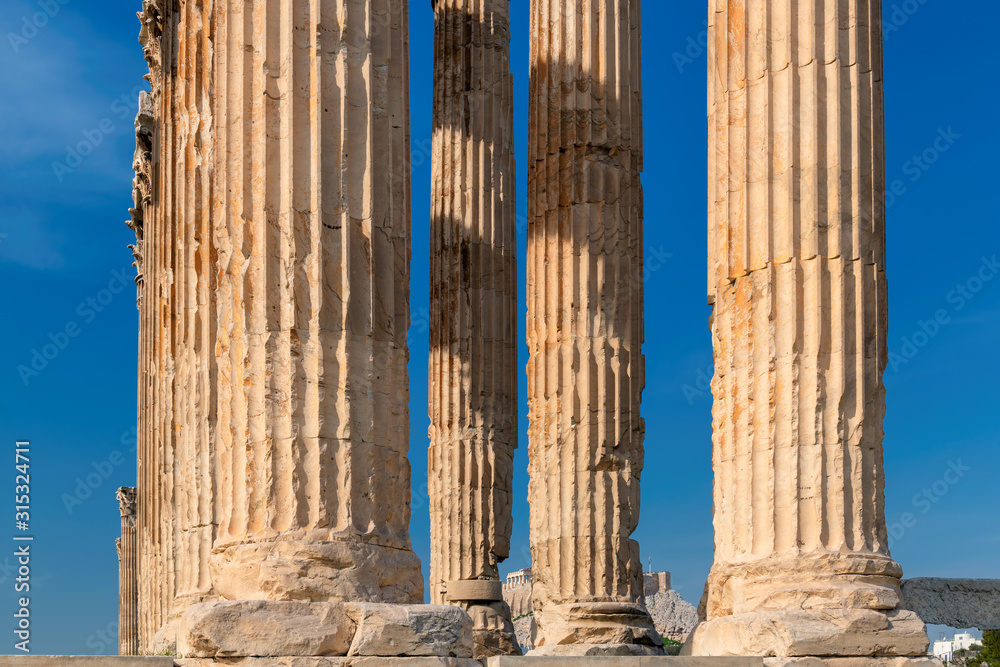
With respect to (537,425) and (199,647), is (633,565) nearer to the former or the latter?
(537,425)

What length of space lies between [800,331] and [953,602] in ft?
12.3

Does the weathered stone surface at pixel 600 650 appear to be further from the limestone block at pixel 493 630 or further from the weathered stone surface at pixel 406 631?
the weathered stone surface at pixel 406 631

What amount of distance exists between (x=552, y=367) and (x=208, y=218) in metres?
7.28

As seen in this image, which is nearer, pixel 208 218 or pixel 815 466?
pixel 815 466

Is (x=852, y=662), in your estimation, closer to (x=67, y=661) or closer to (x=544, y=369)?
(x=67, y=661)

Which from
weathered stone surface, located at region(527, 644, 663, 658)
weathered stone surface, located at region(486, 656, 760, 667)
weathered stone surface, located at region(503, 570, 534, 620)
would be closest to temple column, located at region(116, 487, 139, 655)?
weathered stone surface, located at region(527, 644, 663, 658)

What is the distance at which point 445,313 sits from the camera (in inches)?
1049

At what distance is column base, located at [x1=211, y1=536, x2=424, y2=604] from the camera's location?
38.6 ft

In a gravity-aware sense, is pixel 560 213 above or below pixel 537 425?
above

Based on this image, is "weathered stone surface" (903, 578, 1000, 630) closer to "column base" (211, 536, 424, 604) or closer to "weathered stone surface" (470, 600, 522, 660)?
"column base" (211, 536, 424, 604)

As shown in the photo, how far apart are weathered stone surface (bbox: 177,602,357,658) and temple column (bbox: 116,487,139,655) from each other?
23.9 metres

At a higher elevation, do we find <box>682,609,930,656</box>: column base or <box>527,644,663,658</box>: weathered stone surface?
<box>682,609,930,656</box>: column base

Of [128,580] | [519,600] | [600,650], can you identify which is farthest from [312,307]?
[519,600]

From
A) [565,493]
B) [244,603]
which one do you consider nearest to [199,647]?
[244,603]
